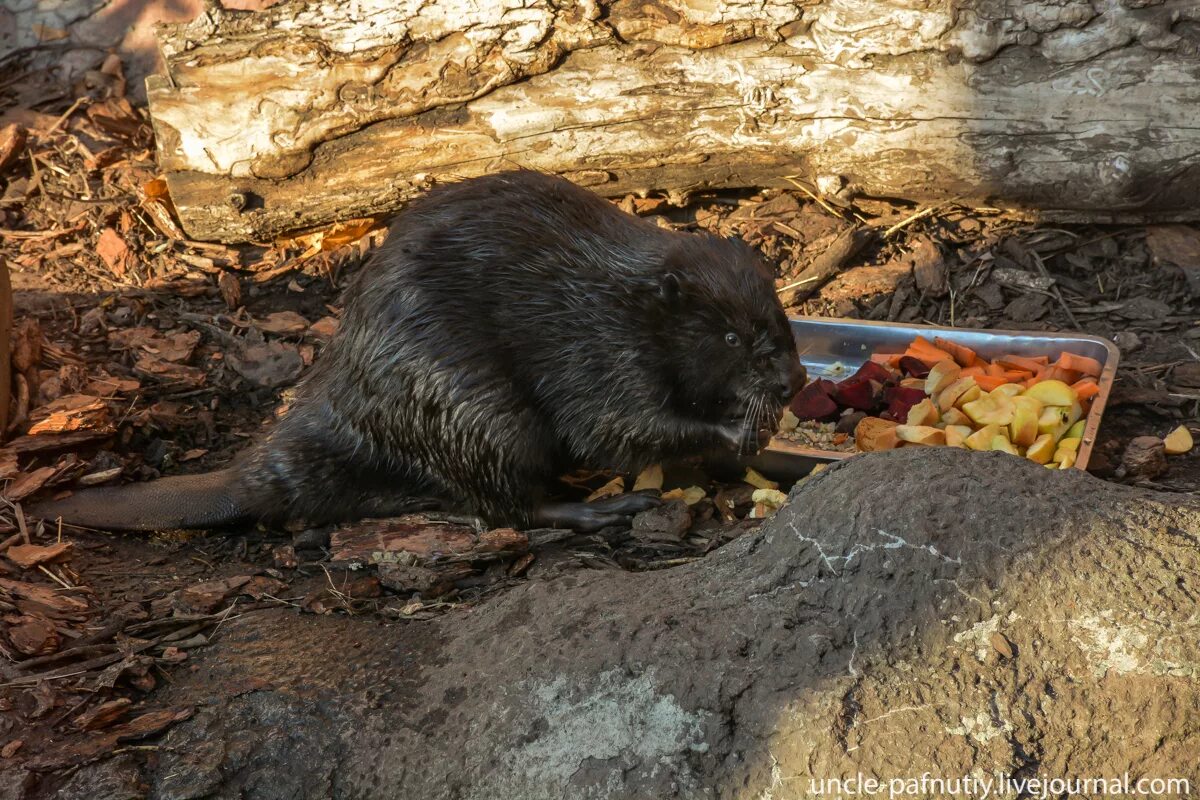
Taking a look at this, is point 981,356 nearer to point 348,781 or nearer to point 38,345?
point 348,781

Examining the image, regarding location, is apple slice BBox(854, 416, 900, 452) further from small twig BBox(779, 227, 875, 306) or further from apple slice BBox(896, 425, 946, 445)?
small twig BBox(779, 227, 875, 306)

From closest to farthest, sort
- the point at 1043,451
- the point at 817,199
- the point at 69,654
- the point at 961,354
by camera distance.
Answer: the point at 69,654
the point at 1043,451
the point at 961,354
the point at 817,199

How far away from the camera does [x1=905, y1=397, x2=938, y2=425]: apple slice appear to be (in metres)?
4.12

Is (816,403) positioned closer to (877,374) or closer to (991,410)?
(877,374)

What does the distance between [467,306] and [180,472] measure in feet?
4.77

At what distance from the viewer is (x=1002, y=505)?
8.38 feet

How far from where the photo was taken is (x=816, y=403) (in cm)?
445

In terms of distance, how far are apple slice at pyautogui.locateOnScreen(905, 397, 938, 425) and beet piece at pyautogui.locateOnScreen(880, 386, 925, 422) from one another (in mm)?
89

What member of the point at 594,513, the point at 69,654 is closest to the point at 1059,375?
the point at 594,513

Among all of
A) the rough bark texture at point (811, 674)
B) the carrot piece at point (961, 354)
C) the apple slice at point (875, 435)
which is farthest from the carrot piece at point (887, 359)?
the rough bark texture at point (811, 674)

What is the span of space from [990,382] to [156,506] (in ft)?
10.3

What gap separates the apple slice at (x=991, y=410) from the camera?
4.04m

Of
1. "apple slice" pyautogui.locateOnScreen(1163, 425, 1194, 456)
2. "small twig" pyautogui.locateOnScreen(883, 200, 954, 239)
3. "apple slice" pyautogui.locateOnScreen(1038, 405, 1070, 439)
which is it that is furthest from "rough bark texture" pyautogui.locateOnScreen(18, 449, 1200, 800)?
"small twig" pyautogui.locateOnScreen(883, 200, 954, 239)

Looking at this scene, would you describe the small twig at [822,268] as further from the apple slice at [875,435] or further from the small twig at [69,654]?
the small twig at [69,654]
